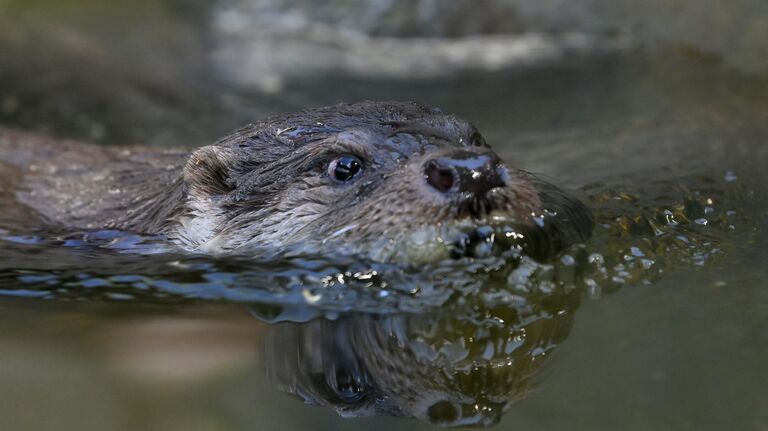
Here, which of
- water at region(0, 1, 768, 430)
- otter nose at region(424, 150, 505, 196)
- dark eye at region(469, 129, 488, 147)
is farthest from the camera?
dark eye at region(469, 129, 488, 147)

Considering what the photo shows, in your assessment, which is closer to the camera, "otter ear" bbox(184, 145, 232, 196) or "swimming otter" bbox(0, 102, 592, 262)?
"swimming otter" bbox(0, 102, 592, 262)

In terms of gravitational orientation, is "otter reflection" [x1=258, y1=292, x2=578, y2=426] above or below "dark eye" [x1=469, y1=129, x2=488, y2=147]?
below

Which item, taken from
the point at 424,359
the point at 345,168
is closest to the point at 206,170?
the point at 345,168

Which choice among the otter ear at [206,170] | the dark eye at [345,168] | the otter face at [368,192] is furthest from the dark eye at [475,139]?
the otter ear at [206,170]

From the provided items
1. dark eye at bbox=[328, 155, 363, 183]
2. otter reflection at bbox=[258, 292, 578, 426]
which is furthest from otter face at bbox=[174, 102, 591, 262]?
otter reflection at bbox=[258, 292, 578, 426]

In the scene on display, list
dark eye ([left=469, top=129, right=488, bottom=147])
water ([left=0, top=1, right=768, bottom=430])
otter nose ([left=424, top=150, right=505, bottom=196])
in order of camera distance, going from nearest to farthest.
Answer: water ([left=0, top=1, right=768, bottom=430]) < otter nose ([left=424, top=150, right=505, bottom=196]) < dark eye ([left=469, top=129, right=488, bottom=147])

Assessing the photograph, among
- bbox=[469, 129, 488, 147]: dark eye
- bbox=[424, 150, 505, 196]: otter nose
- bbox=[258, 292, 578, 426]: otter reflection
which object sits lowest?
bbox=[258, 292, 578, 426]: otter reflection

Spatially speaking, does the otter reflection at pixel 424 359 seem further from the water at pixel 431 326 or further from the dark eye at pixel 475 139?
the dark eye at pixel 475 139

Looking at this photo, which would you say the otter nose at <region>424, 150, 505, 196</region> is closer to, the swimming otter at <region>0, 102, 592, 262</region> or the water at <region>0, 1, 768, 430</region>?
the swimming otter at <region>0, 102, 592, 262</region>
